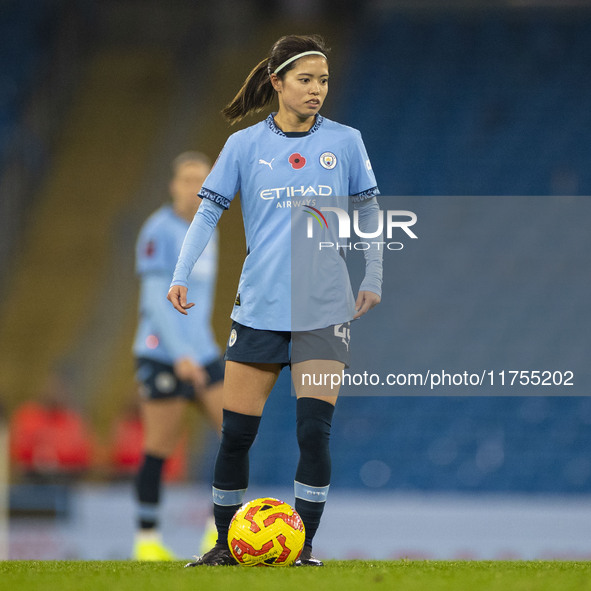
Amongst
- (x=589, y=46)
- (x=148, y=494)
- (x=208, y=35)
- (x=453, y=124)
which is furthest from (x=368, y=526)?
(x=208, y=35)

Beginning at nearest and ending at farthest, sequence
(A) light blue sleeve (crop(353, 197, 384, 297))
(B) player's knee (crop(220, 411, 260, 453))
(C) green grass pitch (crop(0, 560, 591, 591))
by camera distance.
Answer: (C) green grass pitch (crop(0, 560, 591, 591)), (B) player's knee (crop(220, 411, 260, 453)), (A) light blue sleeve (crop(353, 197, 384, 297))

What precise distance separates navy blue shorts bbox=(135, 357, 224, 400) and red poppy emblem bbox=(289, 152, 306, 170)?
216cm

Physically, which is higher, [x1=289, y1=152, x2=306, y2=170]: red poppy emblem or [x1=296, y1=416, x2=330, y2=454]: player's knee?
[x1=289, y1=152, x2=306, y2=170]: red poppy emblem

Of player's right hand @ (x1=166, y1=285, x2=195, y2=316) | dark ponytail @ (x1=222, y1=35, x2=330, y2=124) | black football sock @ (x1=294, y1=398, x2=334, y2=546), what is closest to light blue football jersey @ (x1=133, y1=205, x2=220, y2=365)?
dark ponytail @ (x1=222, y1=35, x2=330, y2=124)

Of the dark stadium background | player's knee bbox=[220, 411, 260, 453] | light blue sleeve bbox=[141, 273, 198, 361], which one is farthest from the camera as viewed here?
the dark stadium background

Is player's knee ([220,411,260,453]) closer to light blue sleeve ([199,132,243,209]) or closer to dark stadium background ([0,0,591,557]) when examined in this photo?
light blue sleeve ([199,132,243,209])

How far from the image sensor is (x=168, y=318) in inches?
236

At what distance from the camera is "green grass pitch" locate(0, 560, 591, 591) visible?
10.7 feet

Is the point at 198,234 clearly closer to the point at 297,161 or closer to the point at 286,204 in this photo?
the point at 286,204

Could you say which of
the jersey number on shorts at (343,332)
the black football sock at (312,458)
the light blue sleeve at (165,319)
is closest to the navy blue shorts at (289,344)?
the jersey number on shorts at (343,332)

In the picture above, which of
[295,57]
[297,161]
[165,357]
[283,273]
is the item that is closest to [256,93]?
[295,57]

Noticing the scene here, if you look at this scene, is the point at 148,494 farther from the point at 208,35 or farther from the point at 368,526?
the point at 208,35

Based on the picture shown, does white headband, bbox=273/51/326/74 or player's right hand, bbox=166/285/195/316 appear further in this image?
white headband, bbox=273/51/326/74

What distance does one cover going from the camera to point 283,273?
4.07m
